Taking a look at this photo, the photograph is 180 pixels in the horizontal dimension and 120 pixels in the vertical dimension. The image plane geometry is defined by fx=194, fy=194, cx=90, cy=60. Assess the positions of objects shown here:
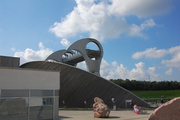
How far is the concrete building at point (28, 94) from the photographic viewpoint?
10827mm

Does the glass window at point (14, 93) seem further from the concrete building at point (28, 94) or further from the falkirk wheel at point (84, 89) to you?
the falkirk wheel at point (84, 89)

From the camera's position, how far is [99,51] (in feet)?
157

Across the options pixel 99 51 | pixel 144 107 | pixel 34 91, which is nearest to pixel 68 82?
pixel 144 107

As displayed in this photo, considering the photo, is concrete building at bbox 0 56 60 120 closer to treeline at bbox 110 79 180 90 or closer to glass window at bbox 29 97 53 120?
glass window at bbox 29 97 53 120

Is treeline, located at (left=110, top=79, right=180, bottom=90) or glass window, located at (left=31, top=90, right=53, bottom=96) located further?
treeline, located at (left=110, top=79, right=180, bottom=90)

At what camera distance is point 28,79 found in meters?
12.1

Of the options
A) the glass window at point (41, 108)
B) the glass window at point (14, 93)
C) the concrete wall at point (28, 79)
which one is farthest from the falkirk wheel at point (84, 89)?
the glass window at point (14, 93)

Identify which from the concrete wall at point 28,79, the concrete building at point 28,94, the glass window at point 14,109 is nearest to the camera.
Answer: the glass window at point 14,109

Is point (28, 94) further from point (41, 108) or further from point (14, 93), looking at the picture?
point (41, 108)

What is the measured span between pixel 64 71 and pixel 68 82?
164 centimetres

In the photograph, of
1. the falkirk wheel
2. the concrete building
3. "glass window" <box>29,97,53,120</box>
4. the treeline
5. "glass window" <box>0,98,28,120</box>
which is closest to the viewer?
"glass window" <box>0,98,28,120</box>

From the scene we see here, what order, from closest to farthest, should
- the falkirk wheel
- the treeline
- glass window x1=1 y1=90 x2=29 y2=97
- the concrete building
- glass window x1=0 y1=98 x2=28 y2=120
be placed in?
glass window x1=0 y1=98 x2=28 y2=120 → the concrete building → glass window x1=1 y1=90 x2=29 y2=97 → the falkirk wheel → the treeline

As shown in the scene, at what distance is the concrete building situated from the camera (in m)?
10.8

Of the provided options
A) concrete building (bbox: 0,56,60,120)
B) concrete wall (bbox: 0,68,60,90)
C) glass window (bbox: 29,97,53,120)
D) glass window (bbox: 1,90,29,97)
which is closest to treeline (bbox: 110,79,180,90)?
concrete wall (bbox: 0,68,60,90)
